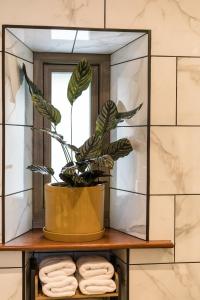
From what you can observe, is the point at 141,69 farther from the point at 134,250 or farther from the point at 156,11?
the point at 134,250

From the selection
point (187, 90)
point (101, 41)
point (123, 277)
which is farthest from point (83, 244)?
point (101, 41)

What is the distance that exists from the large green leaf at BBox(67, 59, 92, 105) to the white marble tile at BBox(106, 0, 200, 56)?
184 mm

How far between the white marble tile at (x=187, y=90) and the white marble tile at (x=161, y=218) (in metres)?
0.32

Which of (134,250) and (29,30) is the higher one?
(29,30)

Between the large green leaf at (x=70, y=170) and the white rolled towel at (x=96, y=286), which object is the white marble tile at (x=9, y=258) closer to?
the white rolled towel at (x=96, y=286)

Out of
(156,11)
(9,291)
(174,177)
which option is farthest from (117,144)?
(9,291)

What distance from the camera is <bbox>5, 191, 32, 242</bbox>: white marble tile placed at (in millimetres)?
1490

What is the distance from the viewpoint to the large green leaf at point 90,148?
4.79 feet

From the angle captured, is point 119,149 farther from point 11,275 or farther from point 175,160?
point 11,275

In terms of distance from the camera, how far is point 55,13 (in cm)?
147

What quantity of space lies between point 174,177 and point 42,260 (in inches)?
25.3

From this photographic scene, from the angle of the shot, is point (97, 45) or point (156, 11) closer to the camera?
point (156, 11)

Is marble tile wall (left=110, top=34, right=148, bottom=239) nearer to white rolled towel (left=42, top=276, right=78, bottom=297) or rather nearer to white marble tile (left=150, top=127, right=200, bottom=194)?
white marble tile (left=150, top=127, right=200, bottom=194)

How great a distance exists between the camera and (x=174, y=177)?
5.00 ft
